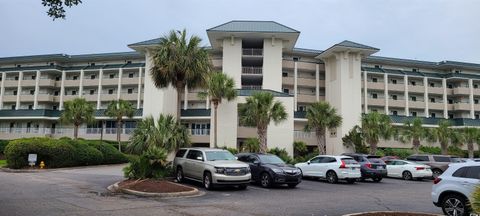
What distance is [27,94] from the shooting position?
63156 mm

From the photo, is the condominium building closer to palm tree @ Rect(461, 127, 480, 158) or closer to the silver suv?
palm tree @ Rect(461, 127, 480, 158)

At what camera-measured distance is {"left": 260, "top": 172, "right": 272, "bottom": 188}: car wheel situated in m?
17.9

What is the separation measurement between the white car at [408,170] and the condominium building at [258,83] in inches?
740

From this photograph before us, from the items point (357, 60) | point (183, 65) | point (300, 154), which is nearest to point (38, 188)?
point (183, 65)

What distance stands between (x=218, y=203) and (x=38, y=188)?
8.51 m

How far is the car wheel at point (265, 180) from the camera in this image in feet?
58.8

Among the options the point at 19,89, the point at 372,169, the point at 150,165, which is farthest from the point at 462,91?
the point at 19,89

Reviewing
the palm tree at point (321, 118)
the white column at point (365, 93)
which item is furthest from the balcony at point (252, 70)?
the white column at point (365, 93)

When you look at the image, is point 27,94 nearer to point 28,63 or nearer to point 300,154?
→ point 28,63

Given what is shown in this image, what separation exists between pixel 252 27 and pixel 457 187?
133 ft

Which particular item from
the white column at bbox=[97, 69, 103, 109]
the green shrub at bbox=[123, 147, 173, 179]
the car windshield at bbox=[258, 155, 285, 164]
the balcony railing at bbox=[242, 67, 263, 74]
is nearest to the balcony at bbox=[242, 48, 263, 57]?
the balcony railing at bbox=[242, 67, 263, 74]

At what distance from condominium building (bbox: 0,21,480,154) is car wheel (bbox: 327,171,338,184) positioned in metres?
25.5

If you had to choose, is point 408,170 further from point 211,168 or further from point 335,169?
point 211,168

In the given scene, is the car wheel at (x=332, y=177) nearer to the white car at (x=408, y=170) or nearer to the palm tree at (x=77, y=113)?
the white car at (x=408, y=170)
